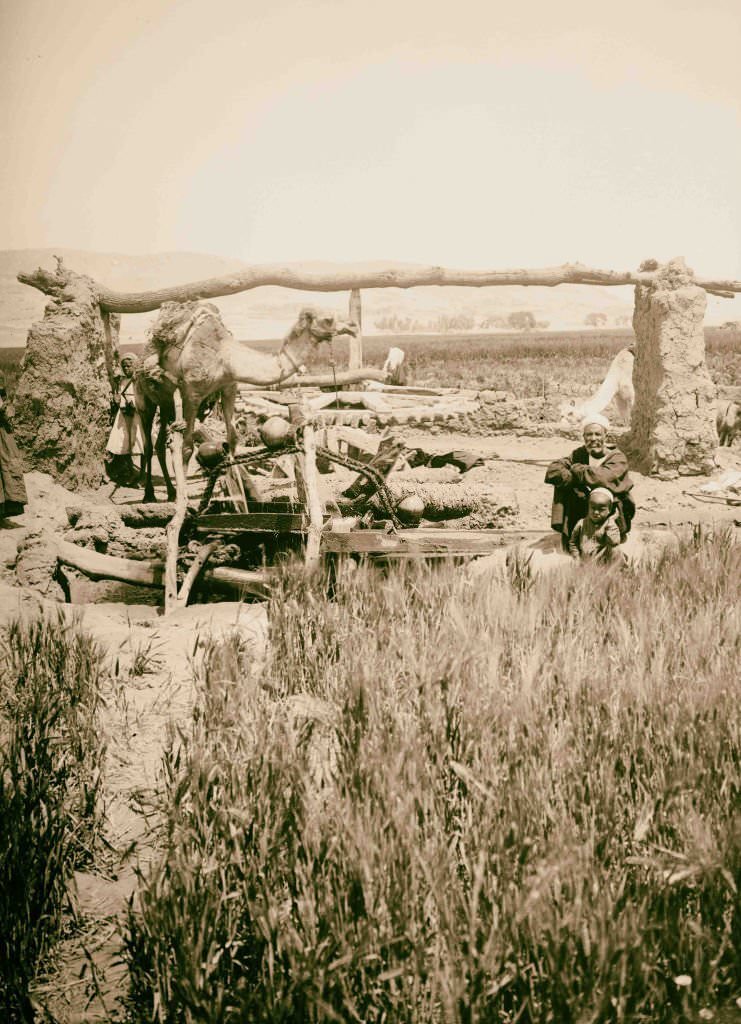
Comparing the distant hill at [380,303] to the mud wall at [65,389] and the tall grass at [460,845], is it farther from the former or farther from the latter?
the tall grass at [460,845]

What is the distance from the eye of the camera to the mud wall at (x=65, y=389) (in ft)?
27.1

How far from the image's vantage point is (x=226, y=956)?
228cm

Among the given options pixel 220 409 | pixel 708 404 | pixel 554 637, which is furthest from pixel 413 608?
pixel 708 404

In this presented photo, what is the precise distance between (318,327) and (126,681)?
393cm

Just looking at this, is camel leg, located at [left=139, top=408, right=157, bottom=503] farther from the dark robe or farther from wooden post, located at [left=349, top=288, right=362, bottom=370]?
the dark robe

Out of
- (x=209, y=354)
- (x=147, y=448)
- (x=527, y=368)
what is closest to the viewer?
(x=209, y=354)

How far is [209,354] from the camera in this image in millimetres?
7461

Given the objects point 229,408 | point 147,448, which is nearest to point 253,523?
point 229,408

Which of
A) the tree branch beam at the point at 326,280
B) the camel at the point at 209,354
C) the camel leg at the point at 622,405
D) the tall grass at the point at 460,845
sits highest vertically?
the tree branch beam at the point at 326,280

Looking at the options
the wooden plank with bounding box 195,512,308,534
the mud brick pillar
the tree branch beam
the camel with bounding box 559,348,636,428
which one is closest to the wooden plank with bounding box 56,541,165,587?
the wooden plank with bounding box 195,512,308,534

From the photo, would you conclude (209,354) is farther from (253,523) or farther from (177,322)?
(253,523)

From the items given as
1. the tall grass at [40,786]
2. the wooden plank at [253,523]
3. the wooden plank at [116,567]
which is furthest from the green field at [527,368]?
the tall grass at [40,786]

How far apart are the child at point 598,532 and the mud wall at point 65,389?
16.8 ft

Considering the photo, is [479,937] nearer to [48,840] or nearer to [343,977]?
[343,977]
